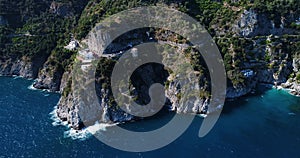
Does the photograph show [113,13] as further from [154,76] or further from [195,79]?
[195,79]

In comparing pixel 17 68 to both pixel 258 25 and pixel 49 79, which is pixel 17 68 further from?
pixel 258 25

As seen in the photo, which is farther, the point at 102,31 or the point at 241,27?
the point at 241,27

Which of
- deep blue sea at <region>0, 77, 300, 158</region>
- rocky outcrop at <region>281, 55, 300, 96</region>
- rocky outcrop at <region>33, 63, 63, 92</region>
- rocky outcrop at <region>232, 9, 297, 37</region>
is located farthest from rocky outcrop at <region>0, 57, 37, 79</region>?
rocky outcrop at <region>281, 55, 300, 96</region>

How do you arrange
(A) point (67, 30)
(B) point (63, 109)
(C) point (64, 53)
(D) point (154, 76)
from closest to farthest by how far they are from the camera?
(B) point (63, 109), (D) point (154, 76), (C) point (64, 53), (A) point (67, 30)

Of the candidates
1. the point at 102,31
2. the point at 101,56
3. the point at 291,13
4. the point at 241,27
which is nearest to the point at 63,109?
the point at 101,56

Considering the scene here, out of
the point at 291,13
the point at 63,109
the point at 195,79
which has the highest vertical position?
the point at 291,13

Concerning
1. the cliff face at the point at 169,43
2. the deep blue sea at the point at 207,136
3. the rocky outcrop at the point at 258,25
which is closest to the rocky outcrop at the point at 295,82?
the cliff face at the point at 169,43

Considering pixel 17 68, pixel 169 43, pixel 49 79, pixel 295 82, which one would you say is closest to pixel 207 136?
pixel 169 43

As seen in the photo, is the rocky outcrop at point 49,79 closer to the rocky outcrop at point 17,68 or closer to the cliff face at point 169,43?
the cliff face at point 169,43
